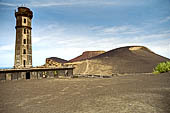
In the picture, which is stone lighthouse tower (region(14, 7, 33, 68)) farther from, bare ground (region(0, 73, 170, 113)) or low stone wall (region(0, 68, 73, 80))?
bare ground (region(0, 73, 170, 113))

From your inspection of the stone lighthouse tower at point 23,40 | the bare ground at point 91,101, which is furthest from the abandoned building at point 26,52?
the bare ground at point 91,101

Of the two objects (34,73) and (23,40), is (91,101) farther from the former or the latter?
(23,40)

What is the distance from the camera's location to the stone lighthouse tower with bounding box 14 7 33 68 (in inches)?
1297

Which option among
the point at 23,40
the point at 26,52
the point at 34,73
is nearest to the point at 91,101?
the point at 34,73

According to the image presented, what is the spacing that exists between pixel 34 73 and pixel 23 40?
9933mm

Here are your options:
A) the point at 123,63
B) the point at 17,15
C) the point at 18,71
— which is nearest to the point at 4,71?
the point at 18,71

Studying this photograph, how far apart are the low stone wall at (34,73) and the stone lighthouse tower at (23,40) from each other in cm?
385

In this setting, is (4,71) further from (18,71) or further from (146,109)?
(146,109)

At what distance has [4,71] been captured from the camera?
27.0 metres

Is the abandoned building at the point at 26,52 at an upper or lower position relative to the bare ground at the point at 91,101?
upper

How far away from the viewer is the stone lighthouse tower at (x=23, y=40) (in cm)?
3294

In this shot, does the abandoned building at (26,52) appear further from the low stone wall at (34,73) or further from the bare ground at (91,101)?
the bare ground at (91,101)

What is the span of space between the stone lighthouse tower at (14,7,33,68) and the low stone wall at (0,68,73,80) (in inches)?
152

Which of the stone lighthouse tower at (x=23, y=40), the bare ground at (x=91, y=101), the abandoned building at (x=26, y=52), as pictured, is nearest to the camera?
the bare ground at (x=91, y=101)
